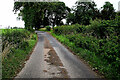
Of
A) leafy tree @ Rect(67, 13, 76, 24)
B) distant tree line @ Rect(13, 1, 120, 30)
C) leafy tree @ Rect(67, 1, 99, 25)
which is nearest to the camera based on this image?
distant tree line @ Rect(13, 1, 120, 30)

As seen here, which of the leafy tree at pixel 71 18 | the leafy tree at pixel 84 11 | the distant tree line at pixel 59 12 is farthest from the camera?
the leafy tree at pixel 71 18

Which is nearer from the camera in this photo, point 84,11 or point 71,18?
point 84,11

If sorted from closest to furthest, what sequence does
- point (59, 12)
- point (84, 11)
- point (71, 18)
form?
point (84, 11)
point (71, 18)
point (59, 12)

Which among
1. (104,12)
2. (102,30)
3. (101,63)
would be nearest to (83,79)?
(101,63)

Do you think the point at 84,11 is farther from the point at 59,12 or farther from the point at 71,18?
the point at 59,12

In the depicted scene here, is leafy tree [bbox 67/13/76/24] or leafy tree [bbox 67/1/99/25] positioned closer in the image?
leafy tree [bbox 67/1/99/25]

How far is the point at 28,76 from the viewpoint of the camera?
6340mm

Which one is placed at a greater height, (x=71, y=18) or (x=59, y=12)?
(x=59, y=12)

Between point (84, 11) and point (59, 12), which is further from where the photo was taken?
point (59, 12)

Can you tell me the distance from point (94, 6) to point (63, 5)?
12.2 metres

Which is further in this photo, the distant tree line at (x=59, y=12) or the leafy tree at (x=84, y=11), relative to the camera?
the leafy tree at (x=84, y=11)

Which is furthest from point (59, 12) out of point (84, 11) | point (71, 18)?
point (84, 11)

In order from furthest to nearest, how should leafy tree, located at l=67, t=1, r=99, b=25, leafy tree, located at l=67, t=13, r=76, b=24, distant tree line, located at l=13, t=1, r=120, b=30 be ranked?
1. leafy tree, located at l=67, t=13, r=76, b=24
2. leafy tree, located at l=67, t=1, r=99, b=25
3. distant tree line, located at l=13, t=1, r=120, b=30

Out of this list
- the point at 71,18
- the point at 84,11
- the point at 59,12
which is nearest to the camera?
the point at 84,11
